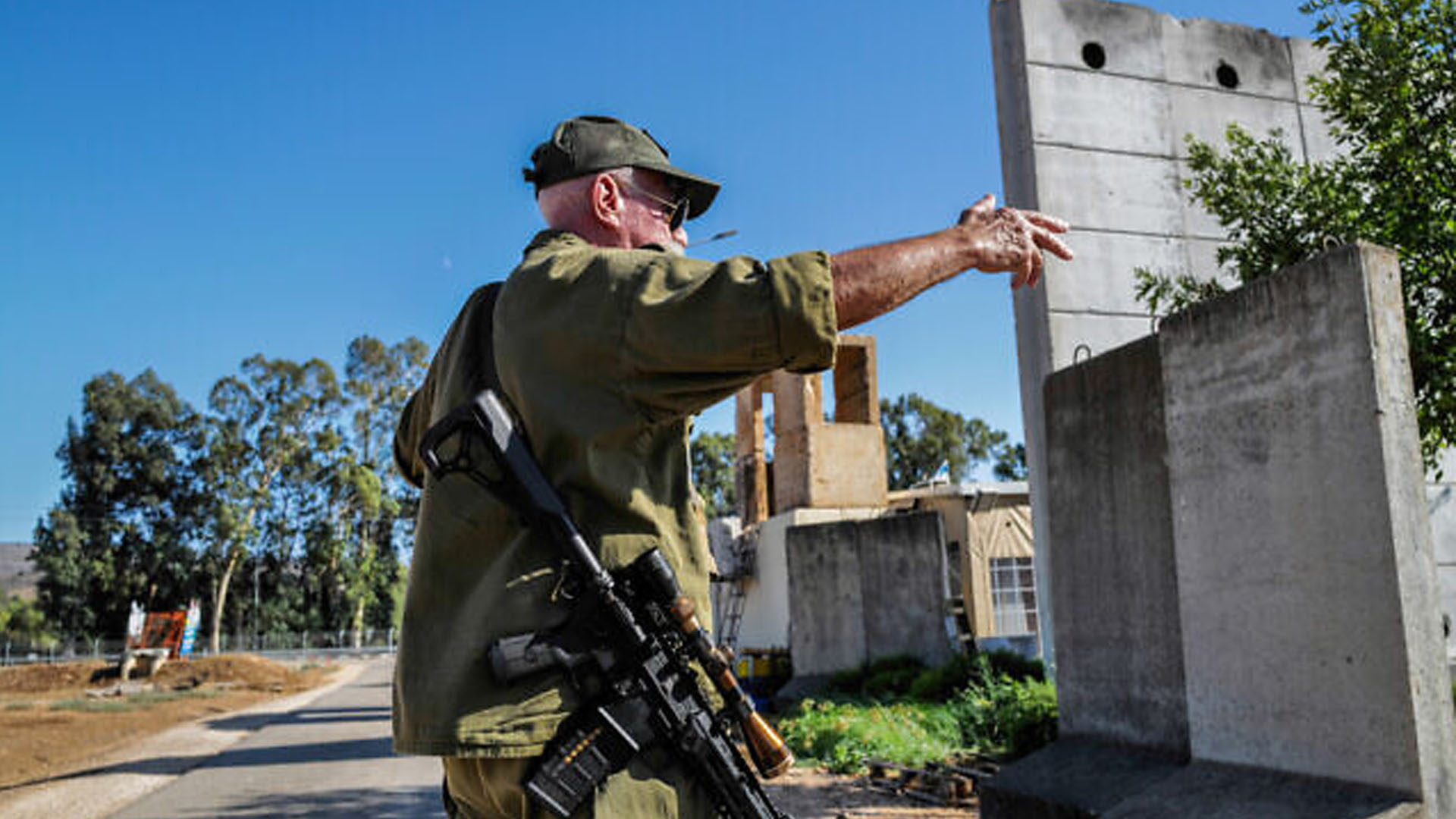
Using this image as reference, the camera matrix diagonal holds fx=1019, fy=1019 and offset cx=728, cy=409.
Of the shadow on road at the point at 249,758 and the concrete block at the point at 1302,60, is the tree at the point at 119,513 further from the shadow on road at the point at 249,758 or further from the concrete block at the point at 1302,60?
the concrete block at the point at 1302,60

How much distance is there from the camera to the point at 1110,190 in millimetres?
8859

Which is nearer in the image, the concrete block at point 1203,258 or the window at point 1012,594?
the concrete block at point 1203,258

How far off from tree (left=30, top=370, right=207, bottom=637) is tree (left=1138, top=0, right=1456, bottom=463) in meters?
53.6

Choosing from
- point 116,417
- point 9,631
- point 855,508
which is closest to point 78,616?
point 9,631

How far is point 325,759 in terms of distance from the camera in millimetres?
11281

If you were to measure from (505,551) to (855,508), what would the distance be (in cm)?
1614

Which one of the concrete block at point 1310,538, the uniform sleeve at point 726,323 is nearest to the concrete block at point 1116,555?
the concrete block at point 1310,538

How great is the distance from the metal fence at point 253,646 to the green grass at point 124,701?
60.5 feet

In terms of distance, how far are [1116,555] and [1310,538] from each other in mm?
1485

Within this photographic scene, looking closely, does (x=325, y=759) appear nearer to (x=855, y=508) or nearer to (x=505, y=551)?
(x=855, y=508)

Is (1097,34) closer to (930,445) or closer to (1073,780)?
(1073,780)

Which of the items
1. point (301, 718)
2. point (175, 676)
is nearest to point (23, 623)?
point (175, 676)

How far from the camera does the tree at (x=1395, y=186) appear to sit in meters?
5.32

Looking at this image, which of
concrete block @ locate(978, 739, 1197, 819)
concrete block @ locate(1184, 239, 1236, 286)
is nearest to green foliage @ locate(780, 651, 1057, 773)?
concrete block @ locate(978, 739, 1197, 819)
